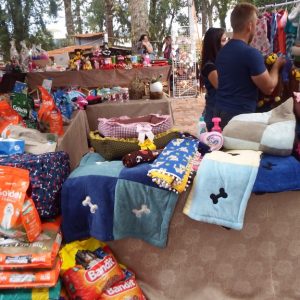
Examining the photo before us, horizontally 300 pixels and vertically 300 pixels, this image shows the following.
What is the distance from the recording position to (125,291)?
1772mm

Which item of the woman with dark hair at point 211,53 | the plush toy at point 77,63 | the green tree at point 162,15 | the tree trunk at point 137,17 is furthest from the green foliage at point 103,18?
the woman with dark hair at point 211,53

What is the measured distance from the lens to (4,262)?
63.5 inches

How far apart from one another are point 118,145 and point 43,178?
453 millimetres

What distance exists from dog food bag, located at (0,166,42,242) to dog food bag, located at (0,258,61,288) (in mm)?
152

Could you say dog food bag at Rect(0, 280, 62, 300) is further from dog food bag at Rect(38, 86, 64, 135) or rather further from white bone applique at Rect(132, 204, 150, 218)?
dog food bag at Rect(38, 86, 64, 135)

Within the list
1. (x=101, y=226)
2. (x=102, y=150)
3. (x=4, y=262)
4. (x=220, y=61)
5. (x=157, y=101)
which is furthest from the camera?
(x=157, y=101)

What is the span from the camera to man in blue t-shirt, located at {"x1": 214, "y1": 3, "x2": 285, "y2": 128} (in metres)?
2.20

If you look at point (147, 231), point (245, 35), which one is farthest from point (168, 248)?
point (245, 35)

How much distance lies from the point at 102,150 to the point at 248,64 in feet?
3.28

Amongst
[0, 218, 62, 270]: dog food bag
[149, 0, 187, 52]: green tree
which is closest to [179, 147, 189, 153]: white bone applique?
[0, 218, 62, 270]: dog food bag

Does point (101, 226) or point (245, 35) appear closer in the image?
point (101, 226)

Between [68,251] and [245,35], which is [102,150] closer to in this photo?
[68,251]

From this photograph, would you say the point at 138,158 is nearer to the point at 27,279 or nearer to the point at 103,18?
the point at 27,279

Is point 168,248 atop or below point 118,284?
atop
